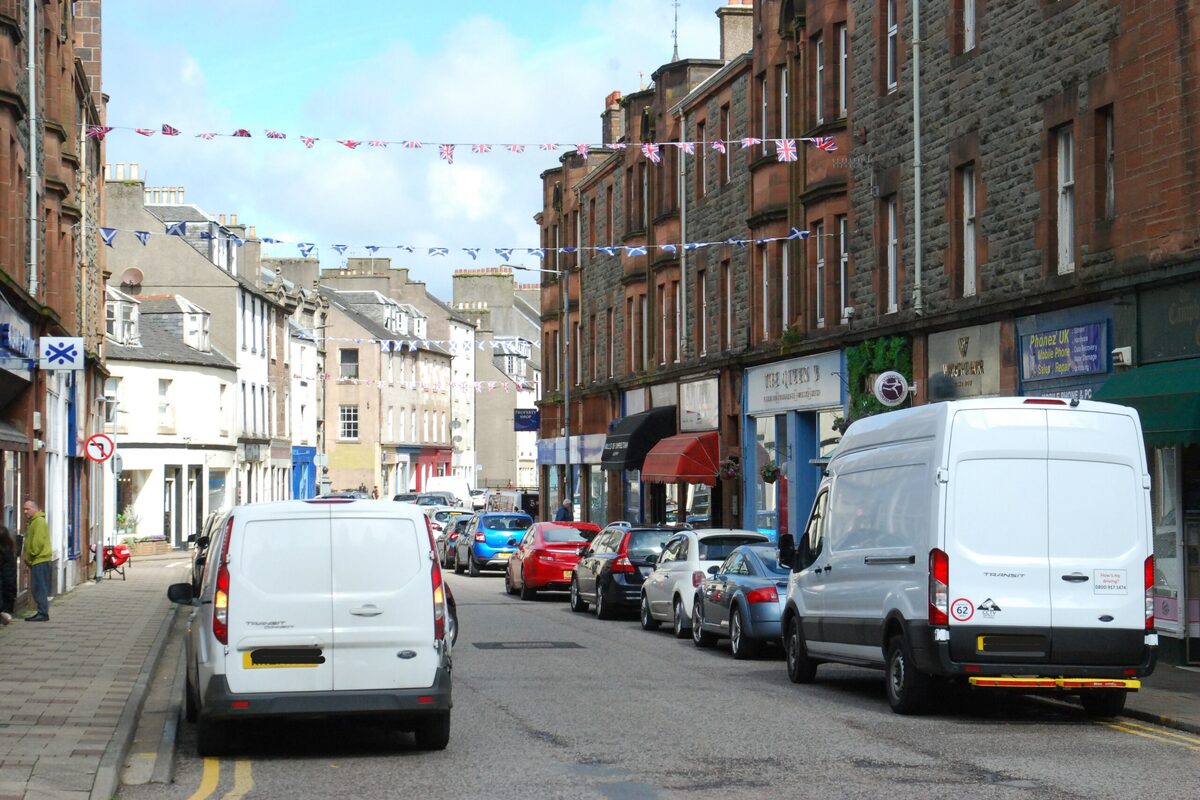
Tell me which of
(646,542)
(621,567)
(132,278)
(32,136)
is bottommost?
(621,567)

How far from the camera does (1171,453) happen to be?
1953 centimetres

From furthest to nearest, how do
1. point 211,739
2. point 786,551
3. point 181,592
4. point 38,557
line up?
point 38,557 < point 786,551 < point 181,592 < point 211,739

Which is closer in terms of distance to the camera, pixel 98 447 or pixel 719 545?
pixel 719 545

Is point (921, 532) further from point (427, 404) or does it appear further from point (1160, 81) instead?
point (427, 404)

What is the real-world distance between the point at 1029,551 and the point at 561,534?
20455mm

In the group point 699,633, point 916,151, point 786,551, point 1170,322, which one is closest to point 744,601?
point 699,633

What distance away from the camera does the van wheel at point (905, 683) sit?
575 inches

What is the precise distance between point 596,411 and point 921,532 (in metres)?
39.2

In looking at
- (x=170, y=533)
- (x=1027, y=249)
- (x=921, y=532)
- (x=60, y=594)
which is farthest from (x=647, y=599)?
(x=170, y=533)

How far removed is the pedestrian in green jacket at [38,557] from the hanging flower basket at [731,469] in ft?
51.7

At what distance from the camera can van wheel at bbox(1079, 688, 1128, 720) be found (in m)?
14.7

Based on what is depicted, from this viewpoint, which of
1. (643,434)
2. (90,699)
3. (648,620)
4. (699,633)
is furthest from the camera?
(643,434)

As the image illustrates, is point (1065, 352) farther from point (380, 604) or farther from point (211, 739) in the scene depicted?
point (211, 739)

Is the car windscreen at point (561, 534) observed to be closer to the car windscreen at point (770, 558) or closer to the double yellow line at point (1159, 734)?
the car windscreen at point (770, 558)
